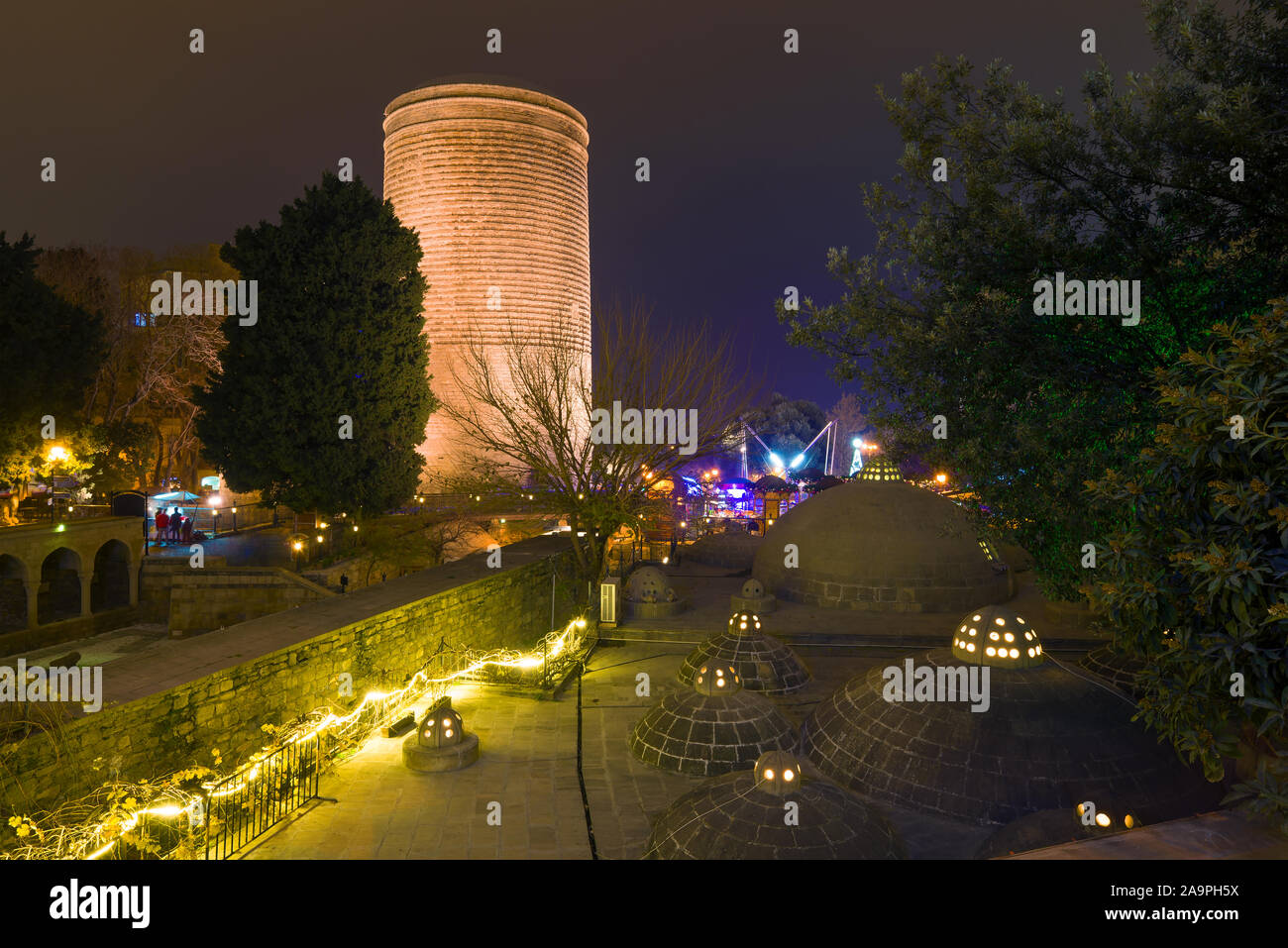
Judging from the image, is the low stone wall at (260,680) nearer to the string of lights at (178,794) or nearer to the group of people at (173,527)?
the string of lights at (178,794)

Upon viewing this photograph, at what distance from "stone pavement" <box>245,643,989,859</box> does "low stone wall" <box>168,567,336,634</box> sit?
34.4ft

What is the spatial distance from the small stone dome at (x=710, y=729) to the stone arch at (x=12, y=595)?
20881mm

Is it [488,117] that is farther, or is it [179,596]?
[488,117]

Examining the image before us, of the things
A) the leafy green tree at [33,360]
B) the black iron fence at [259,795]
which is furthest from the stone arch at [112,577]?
the black iron fence at [259,795]

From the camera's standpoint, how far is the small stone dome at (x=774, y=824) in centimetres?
888

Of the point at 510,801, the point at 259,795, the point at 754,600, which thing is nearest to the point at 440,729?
the point at 510,801

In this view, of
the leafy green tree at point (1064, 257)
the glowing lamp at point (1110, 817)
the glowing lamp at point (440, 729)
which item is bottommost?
the glowing lamp at point (1110, 817)

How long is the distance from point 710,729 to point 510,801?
3.45 meters

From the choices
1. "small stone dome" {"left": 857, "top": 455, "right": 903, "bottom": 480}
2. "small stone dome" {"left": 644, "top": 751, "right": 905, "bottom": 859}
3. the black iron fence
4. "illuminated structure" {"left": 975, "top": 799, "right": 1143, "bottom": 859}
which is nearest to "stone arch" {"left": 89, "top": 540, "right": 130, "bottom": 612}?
the black iron fence

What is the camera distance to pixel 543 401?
79.6ft

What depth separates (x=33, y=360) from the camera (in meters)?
27.6
